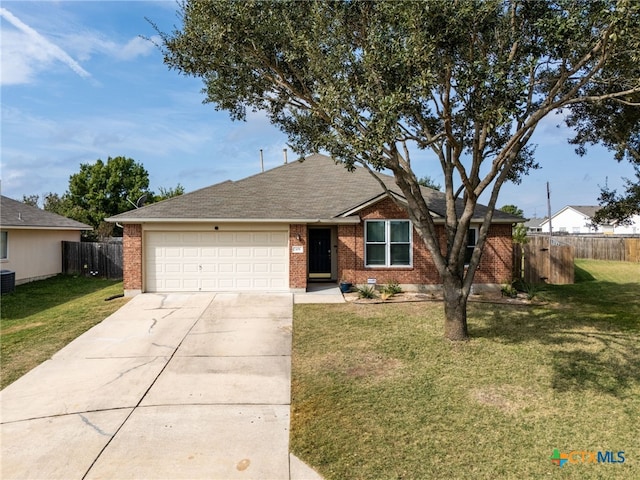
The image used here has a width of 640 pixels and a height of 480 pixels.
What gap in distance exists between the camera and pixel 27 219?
1733cm

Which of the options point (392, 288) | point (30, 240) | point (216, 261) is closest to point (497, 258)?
point (392, 288)

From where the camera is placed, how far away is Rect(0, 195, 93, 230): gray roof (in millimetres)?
16109

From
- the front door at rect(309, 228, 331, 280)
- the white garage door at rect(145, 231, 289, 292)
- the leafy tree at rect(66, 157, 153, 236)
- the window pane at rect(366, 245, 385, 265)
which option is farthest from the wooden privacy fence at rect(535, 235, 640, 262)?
the leafy tree at rect(66, 157, 153, 236)

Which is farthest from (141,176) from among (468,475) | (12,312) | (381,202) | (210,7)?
(468,475)

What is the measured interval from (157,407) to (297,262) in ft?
27.0

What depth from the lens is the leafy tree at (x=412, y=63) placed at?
5863mm

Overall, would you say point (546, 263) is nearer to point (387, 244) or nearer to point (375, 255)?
point (387, 244)

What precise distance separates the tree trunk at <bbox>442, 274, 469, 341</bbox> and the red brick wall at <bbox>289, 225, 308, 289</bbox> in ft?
20.1

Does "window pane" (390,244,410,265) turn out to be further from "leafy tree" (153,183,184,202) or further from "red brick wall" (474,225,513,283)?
"leafy tree" (153,183,184,202)

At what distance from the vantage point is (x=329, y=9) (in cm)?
714

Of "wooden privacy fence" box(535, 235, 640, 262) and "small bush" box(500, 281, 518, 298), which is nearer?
"small bush" box(500, 281, 518, 298)

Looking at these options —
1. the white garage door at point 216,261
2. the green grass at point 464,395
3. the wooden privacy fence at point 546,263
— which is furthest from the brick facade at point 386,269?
the green grass at point 464,395

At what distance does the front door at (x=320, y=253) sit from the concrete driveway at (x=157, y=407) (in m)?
6.38

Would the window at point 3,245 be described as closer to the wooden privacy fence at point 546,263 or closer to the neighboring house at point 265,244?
the neighboring house at point 265,244
